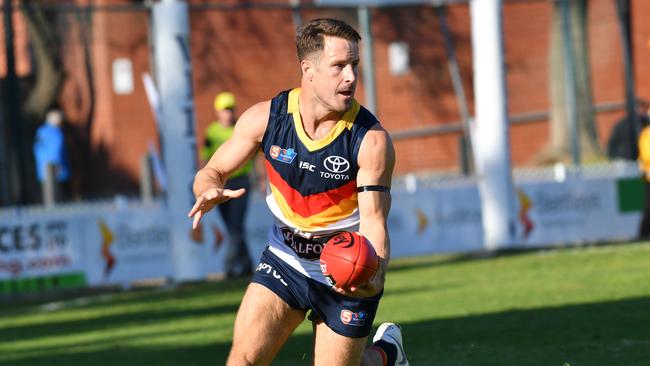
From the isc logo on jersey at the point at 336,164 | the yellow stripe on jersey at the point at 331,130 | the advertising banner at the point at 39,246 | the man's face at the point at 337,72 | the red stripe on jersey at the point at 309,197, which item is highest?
the man's face at the point at 337,72

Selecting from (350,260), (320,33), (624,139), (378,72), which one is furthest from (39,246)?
(350,260)

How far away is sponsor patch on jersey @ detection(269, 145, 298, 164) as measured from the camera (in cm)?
652

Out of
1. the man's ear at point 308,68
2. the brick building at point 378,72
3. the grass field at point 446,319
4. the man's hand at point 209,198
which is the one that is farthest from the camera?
the brick building at point 378,72

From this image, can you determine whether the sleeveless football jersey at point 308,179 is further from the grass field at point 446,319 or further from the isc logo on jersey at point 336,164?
the grass field at point 446,319

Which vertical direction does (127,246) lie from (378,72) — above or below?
below

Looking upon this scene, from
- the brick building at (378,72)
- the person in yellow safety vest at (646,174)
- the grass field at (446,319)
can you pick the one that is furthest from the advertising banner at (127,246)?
the person in yellow safety vest at (646,174)

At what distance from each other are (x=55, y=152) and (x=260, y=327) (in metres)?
12.5

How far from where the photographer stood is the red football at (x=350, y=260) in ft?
19.7

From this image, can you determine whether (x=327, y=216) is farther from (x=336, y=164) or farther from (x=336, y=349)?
(x=336, y=349)

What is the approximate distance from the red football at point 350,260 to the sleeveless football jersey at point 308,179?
45cm

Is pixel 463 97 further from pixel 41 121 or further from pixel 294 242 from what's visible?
pixel 294 242

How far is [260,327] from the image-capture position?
6531mm

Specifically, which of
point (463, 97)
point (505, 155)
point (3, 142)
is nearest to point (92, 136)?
point (3, 142)

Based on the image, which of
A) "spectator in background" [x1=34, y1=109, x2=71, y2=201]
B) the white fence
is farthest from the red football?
"spectator in background" [x1=34, y1=109, x2=71, y2=201]
